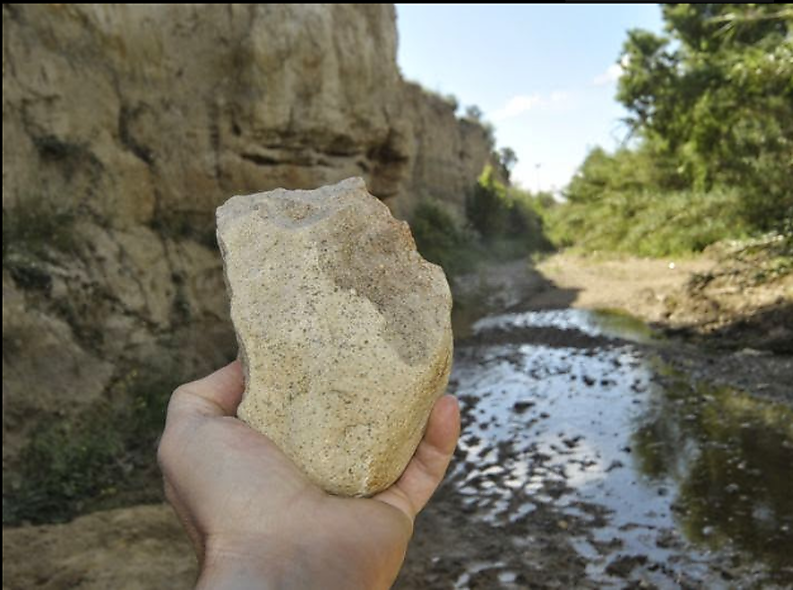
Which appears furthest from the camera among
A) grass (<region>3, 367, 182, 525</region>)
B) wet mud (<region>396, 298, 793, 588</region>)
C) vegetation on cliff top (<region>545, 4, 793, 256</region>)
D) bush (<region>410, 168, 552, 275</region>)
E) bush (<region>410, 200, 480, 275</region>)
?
bush (<region>410, 168, 552, 275</region>)

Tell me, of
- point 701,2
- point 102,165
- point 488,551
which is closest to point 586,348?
point 488,551

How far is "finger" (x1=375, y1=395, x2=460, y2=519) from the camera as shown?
7.22 ft

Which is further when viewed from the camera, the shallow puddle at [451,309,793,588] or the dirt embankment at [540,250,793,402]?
the dirt embankment at [540,250,793,402]

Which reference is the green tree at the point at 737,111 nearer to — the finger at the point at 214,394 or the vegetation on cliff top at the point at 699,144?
the vegetation on cliff top at the point at 699,144

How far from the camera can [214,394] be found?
91.4 inches

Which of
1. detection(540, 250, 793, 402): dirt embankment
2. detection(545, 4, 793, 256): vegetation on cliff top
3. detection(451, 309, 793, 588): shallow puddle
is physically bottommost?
detection(451, 309, 793, 588): shallow puddle

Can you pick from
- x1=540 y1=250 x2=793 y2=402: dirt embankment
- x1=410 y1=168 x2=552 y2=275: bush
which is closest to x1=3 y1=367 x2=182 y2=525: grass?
x1=540 y1=250 x2=793 y2=402: dirt embankment

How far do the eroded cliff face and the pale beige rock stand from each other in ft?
15.4

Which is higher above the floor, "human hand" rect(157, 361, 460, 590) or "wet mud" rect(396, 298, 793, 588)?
"human hand" rect(157, 361, 460, 590)

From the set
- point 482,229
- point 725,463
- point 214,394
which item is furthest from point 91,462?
point 482,229

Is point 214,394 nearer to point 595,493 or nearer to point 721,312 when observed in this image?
point 595,493

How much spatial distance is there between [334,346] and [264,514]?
60cm

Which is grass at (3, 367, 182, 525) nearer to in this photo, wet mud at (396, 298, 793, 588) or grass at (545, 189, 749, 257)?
wet mud at (396, 298, 793, 588)

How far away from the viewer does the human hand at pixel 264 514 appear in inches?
67.6
